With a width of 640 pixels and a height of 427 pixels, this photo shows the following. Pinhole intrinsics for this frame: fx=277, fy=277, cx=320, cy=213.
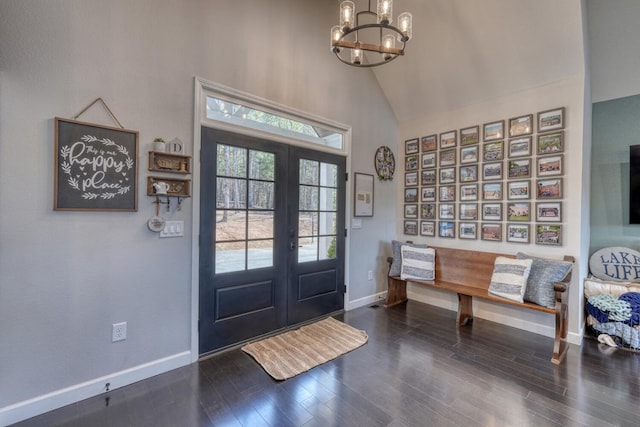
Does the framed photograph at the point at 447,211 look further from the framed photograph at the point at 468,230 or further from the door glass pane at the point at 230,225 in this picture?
the door glass pane at the point at 230,225

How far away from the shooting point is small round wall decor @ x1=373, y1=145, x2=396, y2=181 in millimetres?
4023

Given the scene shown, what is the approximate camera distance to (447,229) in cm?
383

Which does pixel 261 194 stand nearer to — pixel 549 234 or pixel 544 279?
pixel 544 279

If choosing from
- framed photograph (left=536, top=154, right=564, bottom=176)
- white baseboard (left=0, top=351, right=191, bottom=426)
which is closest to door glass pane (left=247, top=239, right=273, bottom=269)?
white baseboard (left=0, top=351, right=191, bottom=426)

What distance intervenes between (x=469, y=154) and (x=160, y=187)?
3.56m

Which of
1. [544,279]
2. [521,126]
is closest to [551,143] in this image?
[521,126]

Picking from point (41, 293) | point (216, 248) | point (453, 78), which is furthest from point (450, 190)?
point (41, 293)

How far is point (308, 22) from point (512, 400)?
4.02 metres

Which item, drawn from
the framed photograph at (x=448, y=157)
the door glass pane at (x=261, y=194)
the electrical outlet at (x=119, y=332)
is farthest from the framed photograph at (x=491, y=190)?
the electrical outlet at (x=119, y=332)

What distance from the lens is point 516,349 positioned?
8.80 ft

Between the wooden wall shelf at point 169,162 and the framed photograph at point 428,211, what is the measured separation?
10.4 feet

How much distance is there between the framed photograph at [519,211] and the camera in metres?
3.16

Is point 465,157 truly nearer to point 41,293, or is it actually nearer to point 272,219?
point 272,219

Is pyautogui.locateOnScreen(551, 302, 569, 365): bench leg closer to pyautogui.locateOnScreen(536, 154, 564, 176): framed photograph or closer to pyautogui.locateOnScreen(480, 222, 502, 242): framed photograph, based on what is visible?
pyautogui.locateOnScreen(480, 222, 502, 242): framed photograph
